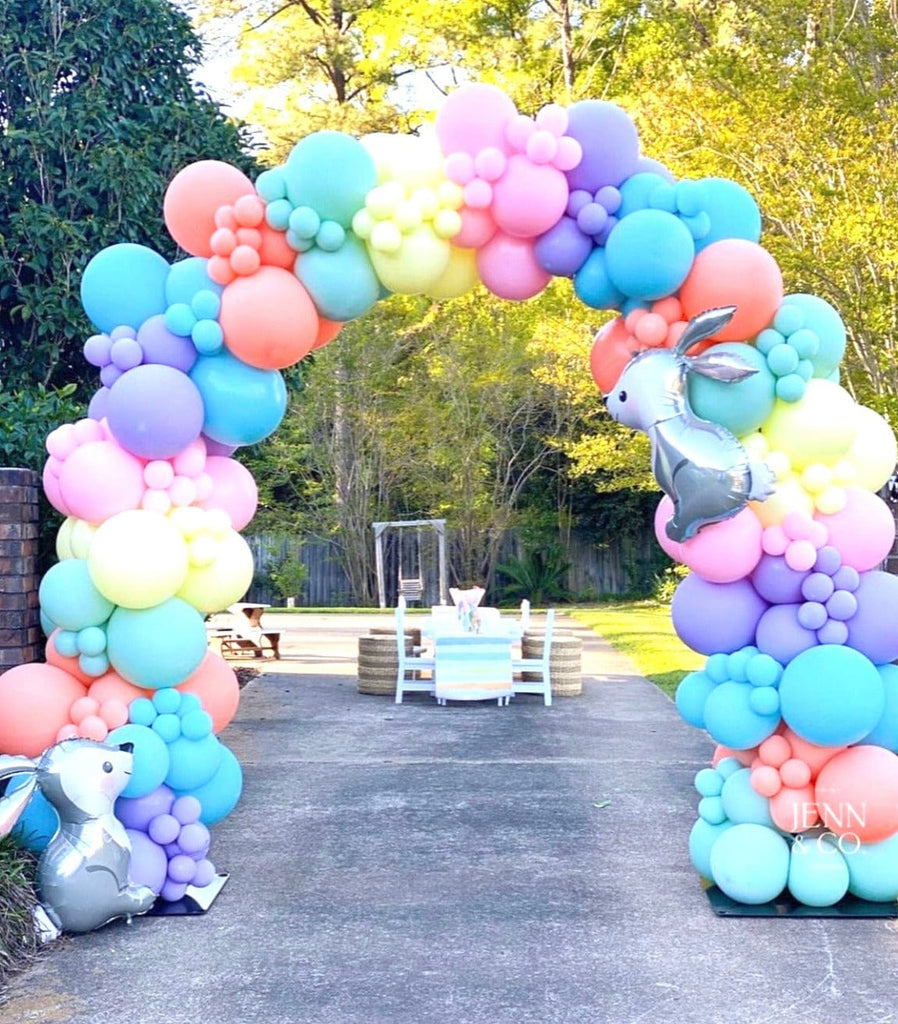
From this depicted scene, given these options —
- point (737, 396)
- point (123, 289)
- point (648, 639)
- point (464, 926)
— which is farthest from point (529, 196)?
point (648, 639)

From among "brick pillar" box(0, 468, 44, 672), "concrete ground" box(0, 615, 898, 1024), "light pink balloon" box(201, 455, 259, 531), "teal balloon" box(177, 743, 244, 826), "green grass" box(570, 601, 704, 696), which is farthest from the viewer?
"green grass" box(570, 601, 704, 696)

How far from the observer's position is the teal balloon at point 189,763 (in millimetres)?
4953

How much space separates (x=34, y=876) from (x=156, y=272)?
2.54 meters

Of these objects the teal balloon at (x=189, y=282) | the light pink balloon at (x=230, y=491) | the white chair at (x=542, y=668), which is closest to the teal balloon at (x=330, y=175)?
the teal balloon at (x=189, y=282)

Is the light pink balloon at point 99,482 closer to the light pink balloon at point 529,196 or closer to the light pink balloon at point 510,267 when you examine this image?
the light pink balloon at point 510,267

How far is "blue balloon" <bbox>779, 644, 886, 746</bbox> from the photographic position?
4.61 metres

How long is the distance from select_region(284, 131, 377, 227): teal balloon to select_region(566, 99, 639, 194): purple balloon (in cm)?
88

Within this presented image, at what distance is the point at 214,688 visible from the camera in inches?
209

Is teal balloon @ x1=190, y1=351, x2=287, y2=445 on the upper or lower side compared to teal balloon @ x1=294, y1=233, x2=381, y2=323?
lower

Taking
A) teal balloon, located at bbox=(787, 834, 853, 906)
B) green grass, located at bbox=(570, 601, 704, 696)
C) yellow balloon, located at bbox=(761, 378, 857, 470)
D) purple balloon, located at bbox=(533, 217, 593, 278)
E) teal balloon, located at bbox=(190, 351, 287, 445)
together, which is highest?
purple balloon, located at bbox=(533, 217, 593, 278)

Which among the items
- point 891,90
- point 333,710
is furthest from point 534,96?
point 333,710

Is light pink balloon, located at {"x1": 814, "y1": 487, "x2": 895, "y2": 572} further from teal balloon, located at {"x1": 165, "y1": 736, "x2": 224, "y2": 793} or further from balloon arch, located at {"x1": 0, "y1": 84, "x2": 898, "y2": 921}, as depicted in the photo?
teal balloon, located at {"x1": 165, "y1": 736, "x2": 224, "y2": 793}

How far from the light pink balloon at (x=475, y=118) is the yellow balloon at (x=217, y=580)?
6.37 ft

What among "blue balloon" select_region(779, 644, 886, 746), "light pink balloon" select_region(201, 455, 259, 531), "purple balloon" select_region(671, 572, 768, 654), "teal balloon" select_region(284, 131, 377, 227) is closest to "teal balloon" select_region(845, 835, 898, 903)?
"blue balloon" select_region(779, 644, 886, 746)
